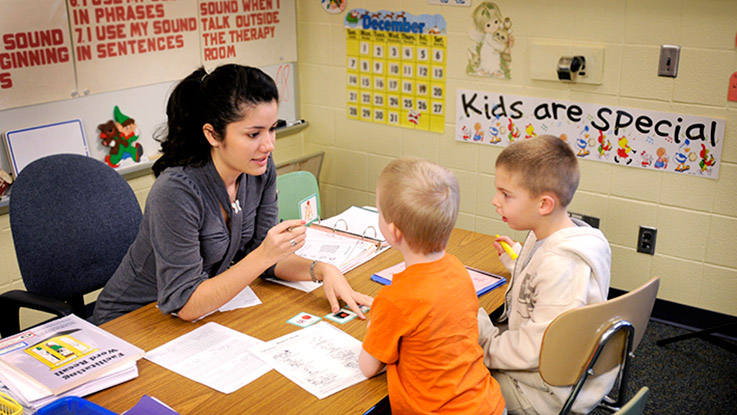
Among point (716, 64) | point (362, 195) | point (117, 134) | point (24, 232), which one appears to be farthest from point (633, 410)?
point (362, 195)

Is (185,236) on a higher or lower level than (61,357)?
higher

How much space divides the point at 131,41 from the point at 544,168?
214 centimetres

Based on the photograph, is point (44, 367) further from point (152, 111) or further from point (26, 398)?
point (152, 111)

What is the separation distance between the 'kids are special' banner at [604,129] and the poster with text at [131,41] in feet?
4.72

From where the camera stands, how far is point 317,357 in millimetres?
1619

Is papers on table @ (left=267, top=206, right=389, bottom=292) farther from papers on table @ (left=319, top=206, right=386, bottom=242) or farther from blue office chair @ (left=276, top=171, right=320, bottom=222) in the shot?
blue office chair @ (left=276, top=171, right=320, bottom=222)

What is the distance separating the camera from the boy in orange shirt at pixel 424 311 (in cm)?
146

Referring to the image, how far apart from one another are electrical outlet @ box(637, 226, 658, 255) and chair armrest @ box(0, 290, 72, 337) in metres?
2.53

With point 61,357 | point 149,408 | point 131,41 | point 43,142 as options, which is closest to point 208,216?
point 61,357

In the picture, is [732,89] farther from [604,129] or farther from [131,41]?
[131,41]

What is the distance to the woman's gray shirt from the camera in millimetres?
1800

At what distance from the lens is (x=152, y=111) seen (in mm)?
3270

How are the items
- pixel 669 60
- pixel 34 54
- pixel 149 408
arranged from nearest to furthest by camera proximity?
pixel 149 408, pixel 34 54, pixel 669 60

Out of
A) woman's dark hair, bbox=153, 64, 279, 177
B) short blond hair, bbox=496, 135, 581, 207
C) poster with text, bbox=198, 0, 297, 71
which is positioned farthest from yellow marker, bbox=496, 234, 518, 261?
poster with text, bbox=198, 0, 297, 71
